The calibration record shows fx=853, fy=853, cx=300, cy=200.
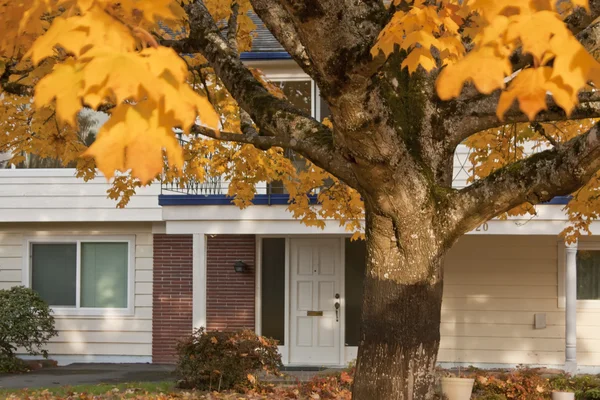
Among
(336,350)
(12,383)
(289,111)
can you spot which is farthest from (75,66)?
(336,350)

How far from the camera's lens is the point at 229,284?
55.2 ft

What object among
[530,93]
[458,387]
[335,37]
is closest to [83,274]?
[458,387]

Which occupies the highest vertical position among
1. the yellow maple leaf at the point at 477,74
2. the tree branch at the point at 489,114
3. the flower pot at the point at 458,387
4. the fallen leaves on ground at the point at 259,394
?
the tree branch at the point at 489,114

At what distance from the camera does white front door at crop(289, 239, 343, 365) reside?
16625 mm

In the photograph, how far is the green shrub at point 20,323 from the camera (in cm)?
1555

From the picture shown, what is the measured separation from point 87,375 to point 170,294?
2.63m

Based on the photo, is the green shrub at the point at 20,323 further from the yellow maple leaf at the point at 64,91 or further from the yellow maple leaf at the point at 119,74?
the yellow maple leaf at the point at 119,74

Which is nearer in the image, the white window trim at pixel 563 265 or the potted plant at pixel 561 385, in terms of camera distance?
the potted plant at pixel 561 385

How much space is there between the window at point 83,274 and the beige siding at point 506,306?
660 centimetres

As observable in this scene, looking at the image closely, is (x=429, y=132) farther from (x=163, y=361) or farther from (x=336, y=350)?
(x=163, y=361)

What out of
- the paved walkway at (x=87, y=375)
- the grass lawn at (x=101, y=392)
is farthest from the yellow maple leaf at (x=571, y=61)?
the paved walkway at (x=87, y=375)

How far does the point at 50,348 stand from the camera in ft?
57.1

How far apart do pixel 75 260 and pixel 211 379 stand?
736 cm

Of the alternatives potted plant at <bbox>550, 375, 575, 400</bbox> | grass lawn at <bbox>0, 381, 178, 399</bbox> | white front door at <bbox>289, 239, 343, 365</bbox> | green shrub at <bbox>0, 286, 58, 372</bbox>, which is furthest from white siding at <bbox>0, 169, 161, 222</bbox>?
potted plant at <bbox>550, 375, 575, 400</bbox>
